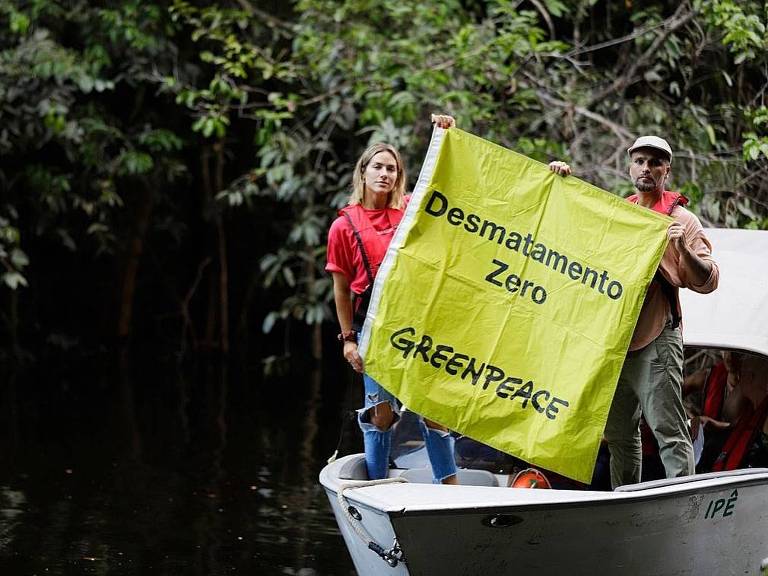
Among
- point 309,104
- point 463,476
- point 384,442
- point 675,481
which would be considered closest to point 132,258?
point 309,104

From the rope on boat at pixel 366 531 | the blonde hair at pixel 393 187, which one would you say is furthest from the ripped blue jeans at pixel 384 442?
the blonde hair at pixel 393 187

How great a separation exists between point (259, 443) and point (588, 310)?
17.8 ft

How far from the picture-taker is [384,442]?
5617 mm

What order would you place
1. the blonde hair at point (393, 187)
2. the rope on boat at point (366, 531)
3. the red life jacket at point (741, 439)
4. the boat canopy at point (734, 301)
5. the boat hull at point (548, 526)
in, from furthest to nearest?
the red life jacket at point (741, 439)
the boat canopy at point (734, 301)
the blonde hair at point (393, 187)
the rope on boat at point (366, 531)
the boat hull at point (548, 526)

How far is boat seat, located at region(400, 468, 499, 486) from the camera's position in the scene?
597 centimetres

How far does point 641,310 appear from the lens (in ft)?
17.0

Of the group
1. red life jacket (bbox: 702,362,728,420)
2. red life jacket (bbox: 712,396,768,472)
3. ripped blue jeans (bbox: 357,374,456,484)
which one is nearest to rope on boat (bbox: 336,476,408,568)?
ripped blue jeans (bbox: 357,374,456,484)

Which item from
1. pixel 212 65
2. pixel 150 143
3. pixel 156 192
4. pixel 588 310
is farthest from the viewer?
pixel 156 192

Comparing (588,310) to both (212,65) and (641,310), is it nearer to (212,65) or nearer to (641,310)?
(641,310)

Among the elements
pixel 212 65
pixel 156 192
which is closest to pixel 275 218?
pixel 156 192

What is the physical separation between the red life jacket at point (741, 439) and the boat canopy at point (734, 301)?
0.58 meters

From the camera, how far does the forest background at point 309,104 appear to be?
9.25 m

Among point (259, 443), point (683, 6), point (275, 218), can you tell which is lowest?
point (259, 443)

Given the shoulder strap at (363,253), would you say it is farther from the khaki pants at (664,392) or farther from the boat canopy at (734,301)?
the boat canopy at (734,301)
